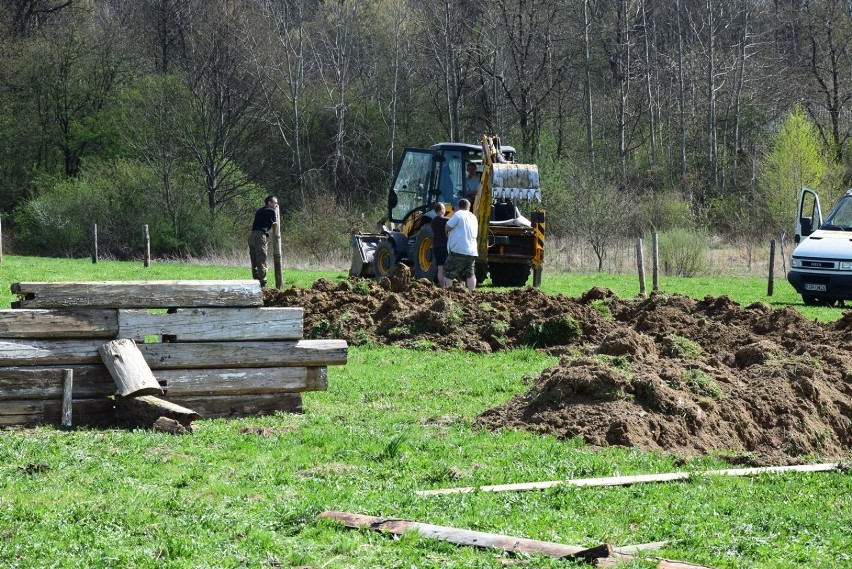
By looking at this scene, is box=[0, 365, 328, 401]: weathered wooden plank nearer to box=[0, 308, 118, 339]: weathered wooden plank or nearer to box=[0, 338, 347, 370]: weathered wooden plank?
box=[0, 338, 347, 370]: weathered wooden plank

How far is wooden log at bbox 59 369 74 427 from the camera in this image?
8633 millimetres

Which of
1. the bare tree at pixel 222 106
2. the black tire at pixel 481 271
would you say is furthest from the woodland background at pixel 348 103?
the black tire at pixel 481 271

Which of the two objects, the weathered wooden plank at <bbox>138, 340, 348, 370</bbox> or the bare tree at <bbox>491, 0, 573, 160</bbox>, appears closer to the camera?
the weathered wooden plank at <bbox>138, 340, 348, 370</bbox>

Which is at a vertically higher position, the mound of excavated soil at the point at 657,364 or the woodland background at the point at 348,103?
the woodland background at the point at 348,103

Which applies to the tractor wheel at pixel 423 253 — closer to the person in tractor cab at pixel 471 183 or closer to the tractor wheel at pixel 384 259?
the tractor wheel at pixel 384 259

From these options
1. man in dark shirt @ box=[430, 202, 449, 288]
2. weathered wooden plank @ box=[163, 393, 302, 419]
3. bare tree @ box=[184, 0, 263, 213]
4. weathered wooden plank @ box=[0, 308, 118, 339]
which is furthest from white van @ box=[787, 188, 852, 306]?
bare tree @ box=[184, 0, 263, 213]

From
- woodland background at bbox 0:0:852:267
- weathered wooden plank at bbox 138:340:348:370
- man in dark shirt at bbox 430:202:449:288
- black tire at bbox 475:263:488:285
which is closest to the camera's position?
weathered wooden plank at bbox 138:340:348:370

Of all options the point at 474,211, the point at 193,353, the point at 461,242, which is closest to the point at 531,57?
the point at 474,211

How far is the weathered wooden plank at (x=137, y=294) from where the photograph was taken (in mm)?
8742

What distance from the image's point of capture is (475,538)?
Result: 5559 millimetres

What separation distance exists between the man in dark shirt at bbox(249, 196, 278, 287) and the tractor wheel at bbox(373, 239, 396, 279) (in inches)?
128

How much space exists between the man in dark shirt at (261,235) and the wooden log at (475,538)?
17571 mm

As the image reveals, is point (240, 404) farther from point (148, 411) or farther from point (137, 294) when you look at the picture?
point (137, 294)

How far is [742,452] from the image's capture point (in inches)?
340
